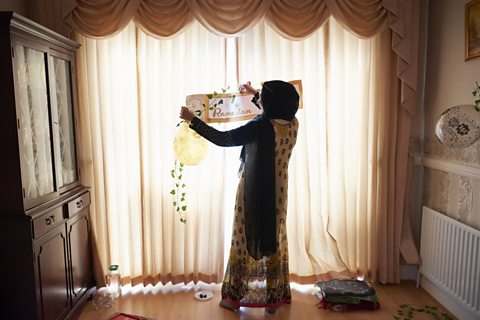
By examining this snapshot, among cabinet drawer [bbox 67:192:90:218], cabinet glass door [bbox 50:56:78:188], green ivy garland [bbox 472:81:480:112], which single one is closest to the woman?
cabinet glass door [bbox 50:56:78:188]

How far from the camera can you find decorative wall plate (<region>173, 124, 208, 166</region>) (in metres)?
2.56

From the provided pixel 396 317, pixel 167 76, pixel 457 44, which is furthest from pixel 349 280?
pixel 167 76

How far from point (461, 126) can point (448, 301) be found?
4.13 feet

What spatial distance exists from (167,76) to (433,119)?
77.8 inches

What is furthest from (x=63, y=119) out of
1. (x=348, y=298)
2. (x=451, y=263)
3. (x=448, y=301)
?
(x=448, y=301)

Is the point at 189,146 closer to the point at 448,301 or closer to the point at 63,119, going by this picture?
the point at 63,119

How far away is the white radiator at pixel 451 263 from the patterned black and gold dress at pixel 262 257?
1075 millimetres

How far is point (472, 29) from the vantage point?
7.76 feet

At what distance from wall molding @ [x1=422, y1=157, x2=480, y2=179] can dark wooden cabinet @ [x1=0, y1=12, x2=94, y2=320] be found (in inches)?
97.6

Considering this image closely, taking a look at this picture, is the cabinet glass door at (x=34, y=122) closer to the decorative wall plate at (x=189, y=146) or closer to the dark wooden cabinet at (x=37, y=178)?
the dark wooden cabinet at (x=37, y=178)

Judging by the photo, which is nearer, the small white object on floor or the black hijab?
the black hijab

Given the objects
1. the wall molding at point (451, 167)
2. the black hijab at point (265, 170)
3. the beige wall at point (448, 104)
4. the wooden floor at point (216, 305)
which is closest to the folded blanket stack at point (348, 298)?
the wooden floor at point (216, 305)

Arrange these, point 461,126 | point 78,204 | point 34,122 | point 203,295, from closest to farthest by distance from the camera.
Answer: point 34,122, point 461,126, point 78,204, point 203,295

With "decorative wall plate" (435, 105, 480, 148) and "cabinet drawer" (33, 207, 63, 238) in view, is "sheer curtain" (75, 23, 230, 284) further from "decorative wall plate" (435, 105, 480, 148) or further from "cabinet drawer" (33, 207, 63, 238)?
"decorative wall plate" (435, 105, 480, 148)
